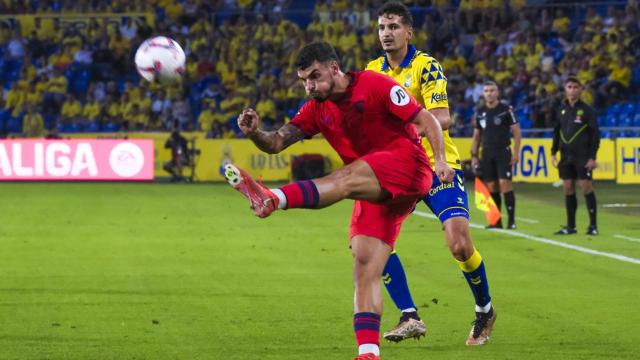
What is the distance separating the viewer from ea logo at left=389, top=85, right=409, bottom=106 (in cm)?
745

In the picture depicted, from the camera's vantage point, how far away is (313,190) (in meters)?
6.84

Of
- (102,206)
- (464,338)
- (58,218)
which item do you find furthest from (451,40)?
(464,338)

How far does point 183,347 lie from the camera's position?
8.72 meters

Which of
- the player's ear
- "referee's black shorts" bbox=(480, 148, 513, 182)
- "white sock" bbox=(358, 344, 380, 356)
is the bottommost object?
"white sock" bbox=(358, 344, 380, 356)

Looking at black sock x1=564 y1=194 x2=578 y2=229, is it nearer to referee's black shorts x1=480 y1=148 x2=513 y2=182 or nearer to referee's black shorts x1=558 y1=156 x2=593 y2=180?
referee's black shorts x1=558 y1=156 x2=593 y2=180

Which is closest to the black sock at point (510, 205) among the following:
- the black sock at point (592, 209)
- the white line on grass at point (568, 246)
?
the white line on grass at point (568, 246)

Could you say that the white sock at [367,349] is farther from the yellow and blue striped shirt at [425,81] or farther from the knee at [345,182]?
the yellow and blue striped shirt at [425,81]

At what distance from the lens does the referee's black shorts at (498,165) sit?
20.0m

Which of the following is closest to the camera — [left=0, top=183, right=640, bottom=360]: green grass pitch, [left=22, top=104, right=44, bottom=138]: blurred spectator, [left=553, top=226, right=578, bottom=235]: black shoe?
[left=0, top=183, right=640, bottom=360]: green grass pitch

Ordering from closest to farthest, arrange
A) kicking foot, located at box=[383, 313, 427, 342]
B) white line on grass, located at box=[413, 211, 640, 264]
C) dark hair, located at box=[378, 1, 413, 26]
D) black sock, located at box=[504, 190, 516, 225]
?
kicking foot, located at box=[383, 313, 427, 342], dark hair, located at box=[378, 1, 413, 26], white line on grass, located at box=[413, 211, 640, 264], black sock, located at box=[504, 190, 516, 225]

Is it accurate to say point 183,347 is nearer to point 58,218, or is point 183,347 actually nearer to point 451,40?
point 58,218

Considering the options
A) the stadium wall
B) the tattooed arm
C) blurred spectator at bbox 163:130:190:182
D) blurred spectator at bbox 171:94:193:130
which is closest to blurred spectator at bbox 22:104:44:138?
the stadium wall

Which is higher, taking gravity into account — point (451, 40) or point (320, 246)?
point (451, 40)

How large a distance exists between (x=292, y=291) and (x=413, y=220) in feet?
31.8
